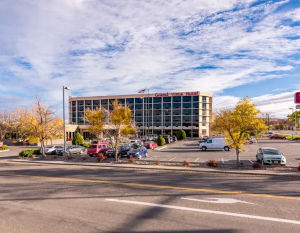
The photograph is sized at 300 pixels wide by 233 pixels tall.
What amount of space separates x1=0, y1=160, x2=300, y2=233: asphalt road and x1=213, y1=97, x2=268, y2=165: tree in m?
5.07

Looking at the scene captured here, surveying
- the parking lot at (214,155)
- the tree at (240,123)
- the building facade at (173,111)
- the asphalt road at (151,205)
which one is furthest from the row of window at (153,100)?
the asphalt road at (151,205)

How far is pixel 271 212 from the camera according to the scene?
7.69m

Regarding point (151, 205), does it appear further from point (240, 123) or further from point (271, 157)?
point (271, 157)

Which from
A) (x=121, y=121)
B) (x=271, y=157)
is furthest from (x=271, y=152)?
(x=121, y=121)

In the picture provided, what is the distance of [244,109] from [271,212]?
438 inches

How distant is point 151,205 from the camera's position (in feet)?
28.1

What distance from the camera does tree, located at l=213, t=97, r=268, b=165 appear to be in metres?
17.3

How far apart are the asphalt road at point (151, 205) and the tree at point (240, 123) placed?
5.07 meters

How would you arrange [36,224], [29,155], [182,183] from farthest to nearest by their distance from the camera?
1. [29,155]
2. [182,183]
3. [36,224]

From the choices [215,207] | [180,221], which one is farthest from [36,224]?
[215,207]

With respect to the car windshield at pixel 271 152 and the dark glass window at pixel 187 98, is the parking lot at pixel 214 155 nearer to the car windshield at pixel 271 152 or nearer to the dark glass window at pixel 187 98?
the car windshield at pixel 271 152

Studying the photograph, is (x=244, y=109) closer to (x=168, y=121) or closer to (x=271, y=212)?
(x=271, y=212)

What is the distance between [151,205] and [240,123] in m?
11.9

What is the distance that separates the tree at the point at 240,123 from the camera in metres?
17.3
